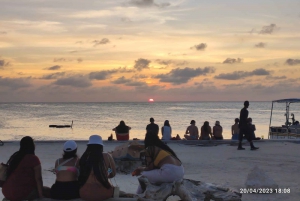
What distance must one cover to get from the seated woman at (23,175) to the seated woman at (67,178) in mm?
274

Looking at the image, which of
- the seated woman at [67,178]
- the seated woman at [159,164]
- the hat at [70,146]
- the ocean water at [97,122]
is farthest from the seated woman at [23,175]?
the ocean water at [97,122]

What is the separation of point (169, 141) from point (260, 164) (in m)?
5.39

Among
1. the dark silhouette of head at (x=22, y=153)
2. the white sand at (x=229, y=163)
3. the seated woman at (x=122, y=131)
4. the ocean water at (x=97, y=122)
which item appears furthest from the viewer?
the ocean water at (x=97, y=122)

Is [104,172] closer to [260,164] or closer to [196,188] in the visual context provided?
[196,188]

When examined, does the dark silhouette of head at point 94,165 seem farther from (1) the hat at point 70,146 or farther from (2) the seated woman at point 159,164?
(2) the seated woman at point 159,164

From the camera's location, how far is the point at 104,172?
20.5ft

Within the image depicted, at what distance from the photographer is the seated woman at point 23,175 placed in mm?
6312

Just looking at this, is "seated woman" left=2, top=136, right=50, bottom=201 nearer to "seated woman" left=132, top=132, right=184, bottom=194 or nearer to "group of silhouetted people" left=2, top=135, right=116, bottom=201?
"group of silhouetted people" left=2, top=135, right=116, bottom=201

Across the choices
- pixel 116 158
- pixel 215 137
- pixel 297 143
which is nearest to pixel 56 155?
pixel 116 158

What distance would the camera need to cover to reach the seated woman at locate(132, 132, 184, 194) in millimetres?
6398

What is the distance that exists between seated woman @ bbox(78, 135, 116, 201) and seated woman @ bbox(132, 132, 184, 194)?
655mm

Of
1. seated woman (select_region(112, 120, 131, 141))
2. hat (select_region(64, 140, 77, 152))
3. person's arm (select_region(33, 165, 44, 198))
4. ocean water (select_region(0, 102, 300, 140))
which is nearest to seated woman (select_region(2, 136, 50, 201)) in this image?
person's arm (select_region(33, 165, 44, 198))

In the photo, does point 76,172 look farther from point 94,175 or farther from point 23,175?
point 23,175

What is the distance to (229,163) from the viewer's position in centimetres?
1232
